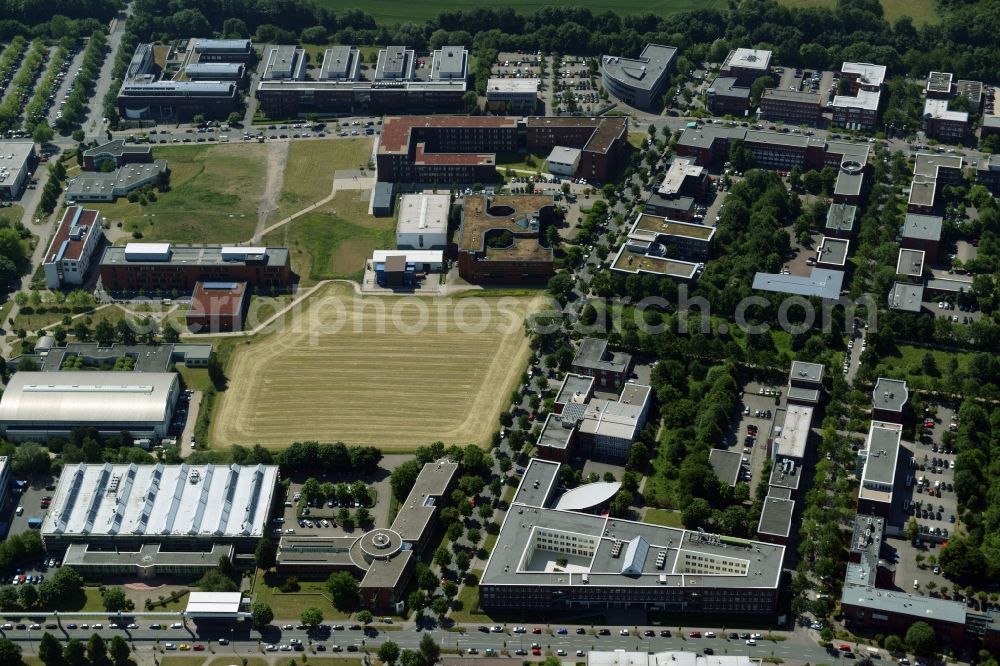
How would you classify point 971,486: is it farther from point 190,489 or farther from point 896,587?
point 190,489

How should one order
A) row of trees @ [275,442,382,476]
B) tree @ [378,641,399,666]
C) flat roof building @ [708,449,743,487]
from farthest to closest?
row of trees @ [275,442,382,476]
flat roof building @ [708,449,743,487]
tree @ [378,641,399,666]

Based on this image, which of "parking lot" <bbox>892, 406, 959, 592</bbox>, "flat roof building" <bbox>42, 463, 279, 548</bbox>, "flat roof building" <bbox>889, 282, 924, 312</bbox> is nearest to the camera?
"parking lot" <bbox>892, 406, 959, 592</bbox>

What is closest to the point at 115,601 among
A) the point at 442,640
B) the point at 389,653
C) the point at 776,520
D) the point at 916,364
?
the point at 389,653

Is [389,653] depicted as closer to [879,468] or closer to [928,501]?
[879,468]

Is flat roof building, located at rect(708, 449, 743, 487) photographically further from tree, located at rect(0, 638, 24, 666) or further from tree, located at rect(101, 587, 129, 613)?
tree, located at rect(0, 638, 24, 666)

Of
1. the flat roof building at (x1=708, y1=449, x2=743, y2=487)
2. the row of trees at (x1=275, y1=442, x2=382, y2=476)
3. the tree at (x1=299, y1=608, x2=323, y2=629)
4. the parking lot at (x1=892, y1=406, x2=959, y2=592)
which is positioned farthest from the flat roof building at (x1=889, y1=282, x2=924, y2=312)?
the tree at (x1=299, y1=608, x2=323, y2=629)

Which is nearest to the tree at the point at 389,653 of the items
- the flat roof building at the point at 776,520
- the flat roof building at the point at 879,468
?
the flat roof building at the point at 776,520

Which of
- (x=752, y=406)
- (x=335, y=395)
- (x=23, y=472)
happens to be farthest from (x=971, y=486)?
(x=23, y=472)
